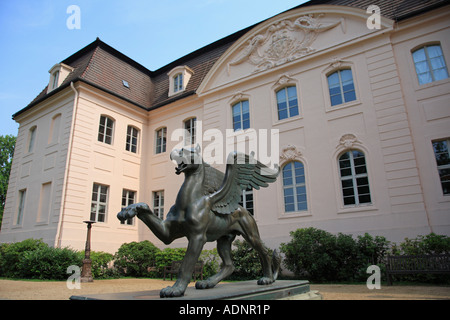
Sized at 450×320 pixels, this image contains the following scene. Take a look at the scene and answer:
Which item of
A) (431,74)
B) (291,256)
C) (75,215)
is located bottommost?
(291,256)

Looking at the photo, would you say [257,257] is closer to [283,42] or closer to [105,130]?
[283,42]

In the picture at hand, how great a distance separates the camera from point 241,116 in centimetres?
1608

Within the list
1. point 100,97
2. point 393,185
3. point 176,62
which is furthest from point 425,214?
point 176,62

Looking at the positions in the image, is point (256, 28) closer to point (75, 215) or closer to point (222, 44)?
point (222, 44)

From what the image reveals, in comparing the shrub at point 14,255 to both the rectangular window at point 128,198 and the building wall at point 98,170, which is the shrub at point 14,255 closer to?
the building wall at point 98,170

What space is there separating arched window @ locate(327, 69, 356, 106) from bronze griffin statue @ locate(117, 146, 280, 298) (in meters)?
→ 10.3

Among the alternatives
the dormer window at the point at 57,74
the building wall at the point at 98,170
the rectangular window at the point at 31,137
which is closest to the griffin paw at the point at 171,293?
the building wall at the point at 98,170

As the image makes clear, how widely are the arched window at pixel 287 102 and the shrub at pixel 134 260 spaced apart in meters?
9.42

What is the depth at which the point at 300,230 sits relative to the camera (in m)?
11.8

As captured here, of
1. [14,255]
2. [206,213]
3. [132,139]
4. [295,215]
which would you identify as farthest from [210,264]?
[206,213]

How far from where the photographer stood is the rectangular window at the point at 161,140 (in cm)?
1922

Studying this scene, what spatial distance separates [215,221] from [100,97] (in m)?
15.7

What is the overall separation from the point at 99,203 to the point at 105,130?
4245mm

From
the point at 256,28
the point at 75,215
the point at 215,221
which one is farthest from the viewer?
the point at 256,28
